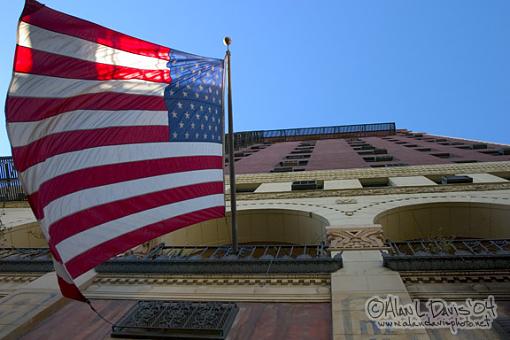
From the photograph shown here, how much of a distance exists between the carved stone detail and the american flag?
3879mm

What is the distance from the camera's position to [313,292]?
863 centimetres

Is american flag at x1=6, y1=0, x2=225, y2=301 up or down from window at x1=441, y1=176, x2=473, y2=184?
up

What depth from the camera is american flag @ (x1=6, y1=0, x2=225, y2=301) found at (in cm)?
666

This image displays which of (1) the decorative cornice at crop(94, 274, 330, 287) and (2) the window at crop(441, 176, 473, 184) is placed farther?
(2) the window at crop(441, 176, 473, 184)

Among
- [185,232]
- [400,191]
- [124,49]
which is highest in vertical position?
[124,49]

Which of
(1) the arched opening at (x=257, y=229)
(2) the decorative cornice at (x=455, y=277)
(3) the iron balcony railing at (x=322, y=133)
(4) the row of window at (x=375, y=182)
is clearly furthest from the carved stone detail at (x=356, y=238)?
(3) the iron balcony railing at (x=322, y=133)

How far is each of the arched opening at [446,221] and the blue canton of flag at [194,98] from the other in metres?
7.71

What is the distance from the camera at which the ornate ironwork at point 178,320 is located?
742cm

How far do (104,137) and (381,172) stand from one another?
62.1 ft

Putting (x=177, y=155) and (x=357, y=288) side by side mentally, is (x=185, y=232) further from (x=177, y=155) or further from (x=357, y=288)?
(x=357, y=288)

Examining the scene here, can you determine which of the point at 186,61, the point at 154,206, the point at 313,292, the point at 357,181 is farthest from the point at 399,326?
the point at 357,181

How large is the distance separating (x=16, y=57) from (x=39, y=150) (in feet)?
5.74

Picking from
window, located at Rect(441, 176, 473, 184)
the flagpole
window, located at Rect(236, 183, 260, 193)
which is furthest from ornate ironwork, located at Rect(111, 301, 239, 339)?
window, located at Rect(441, 176, 473, 184)

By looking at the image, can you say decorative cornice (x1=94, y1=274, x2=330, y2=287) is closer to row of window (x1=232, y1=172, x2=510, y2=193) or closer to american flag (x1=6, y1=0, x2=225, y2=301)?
american flag (x1=6, y1=0, x2=225, y2=301)
